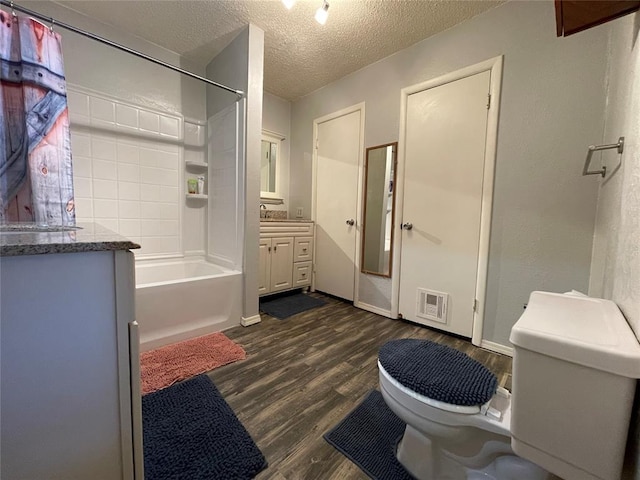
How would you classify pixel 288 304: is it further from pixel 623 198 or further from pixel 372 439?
pixel 623 198

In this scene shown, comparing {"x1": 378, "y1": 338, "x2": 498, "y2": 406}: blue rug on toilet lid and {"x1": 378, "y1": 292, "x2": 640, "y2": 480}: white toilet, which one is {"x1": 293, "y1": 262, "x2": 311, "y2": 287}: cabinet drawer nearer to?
{"x1": 378, "y1": 338, "x2": 498, "y2": 406}: blue rug on toilet lid

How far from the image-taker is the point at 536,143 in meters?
1.61

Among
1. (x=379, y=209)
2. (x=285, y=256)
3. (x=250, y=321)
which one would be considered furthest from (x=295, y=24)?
(x=250, y=321)

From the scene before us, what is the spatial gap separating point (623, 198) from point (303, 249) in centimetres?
247

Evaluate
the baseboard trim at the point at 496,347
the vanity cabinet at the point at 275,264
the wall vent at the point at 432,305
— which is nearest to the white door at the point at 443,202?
the wall vent at the point at 432,305

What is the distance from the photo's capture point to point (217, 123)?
2.41 meters

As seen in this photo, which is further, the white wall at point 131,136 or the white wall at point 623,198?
the white wall at point 131,136

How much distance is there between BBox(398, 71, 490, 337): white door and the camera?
1.86 m

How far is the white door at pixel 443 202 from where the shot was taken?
1864mm

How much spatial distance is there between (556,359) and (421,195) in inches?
68.3

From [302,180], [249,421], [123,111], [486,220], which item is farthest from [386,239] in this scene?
[123,111]

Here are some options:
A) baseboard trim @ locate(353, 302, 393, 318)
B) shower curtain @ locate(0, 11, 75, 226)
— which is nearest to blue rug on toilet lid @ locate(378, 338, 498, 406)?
baseboard trim @ locate(353, 302, 393, 318)

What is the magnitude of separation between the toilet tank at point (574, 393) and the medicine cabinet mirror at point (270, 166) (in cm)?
299

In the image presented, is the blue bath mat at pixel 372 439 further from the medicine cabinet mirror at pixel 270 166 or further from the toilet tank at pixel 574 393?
the medicine cabinet mirror at pixel 270 166
